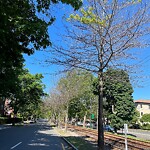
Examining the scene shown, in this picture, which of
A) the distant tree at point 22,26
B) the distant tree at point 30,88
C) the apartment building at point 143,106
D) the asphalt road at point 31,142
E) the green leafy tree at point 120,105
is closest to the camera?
the distant tree at point 22,26

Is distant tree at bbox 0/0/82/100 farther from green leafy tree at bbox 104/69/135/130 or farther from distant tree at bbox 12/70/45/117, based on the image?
distant tree at bbox 12/70/45/117

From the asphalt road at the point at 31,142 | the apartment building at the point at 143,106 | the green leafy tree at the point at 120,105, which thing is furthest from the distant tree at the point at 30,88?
the apartment building at the point at 143,106

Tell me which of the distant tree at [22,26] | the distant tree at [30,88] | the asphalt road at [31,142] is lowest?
the asphalt road at [31,142]

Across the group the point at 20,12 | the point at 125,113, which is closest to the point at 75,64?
the point at 20,12

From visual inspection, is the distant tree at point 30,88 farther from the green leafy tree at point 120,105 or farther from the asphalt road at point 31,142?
the asphalt road at point 31,142

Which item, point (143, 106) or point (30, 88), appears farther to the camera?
point (143, 106)

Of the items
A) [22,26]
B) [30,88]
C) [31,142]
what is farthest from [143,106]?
[22,26]

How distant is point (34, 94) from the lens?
6188 centimetres

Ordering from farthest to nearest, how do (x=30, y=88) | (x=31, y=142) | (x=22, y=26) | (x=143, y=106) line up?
(x=143, y=106) → (x=30, y=88) → (x=31, y=142) → (x=22, y=26)

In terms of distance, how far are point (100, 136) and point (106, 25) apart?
4544mm

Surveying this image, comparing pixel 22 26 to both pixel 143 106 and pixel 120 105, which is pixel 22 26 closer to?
pixel 120 105

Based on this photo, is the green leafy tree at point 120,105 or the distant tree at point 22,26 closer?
the distant tree at point 22,26

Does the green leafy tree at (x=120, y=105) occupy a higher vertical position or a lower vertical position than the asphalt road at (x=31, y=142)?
higher

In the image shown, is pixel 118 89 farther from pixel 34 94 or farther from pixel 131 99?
pixel 34 94
